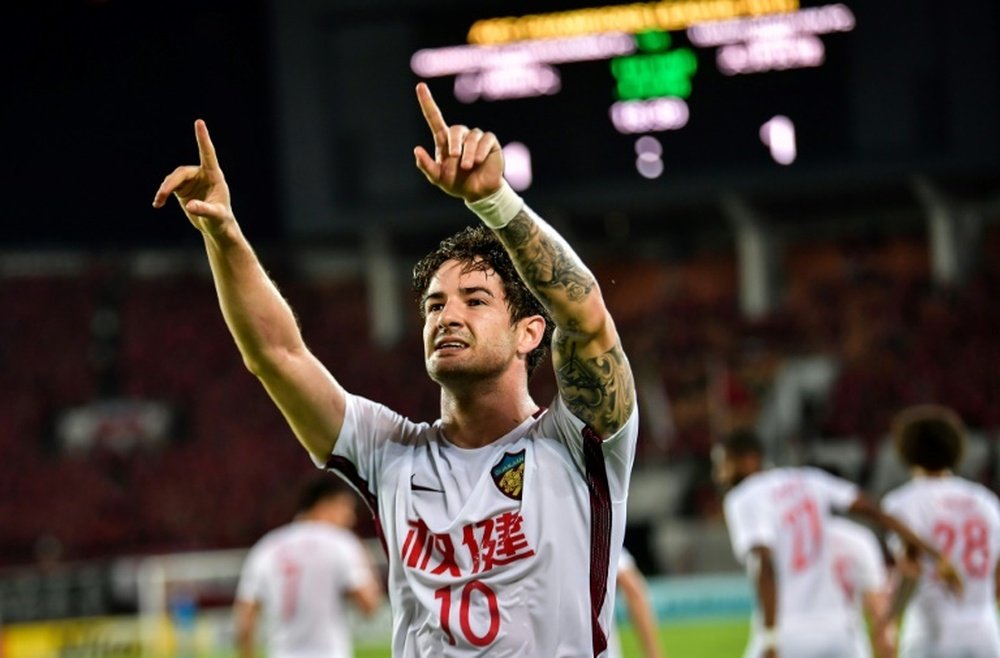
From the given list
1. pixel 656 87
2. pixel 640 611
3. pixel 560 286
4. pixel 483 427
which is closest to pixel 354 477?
pixel 483 427

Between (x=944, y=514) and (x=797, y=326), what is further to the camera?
(x=797, y=326)

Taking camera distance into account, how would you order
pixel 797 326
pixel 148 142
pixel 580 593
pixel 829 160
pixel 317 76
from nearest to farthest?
pixel 580 593, pixel 829 160, pixel 317 76, pixel 148 142, pixel 797 326

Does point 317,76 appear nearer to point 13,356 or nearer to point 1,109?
point 1,109

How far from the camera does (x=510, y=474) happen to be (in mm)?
3631

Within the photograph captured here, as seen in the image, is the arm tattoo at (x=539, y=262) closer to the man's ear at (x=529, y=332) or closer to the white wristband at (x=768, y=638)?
the man's ear at (x=529, y=332)

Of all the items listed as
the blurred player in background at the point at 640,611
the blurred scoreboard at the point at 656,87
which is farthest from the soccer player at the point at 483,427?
the blurred scoreboard at the point at 656,87

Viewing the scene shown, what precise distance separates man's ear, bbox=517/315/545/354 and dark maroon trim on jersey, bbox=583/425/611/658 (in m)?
0.26

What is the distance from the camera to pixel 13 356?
101ft

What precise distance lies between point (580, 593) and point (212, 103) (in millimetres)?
20371

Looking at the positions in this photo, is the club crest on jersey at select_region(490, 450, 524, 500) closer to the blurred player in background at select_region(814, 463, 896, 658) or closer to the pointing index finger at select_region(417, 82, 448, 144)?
the pointing index finger at select_region(417, 82, 448, 144)

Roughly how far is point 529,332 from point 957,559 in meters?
4.52

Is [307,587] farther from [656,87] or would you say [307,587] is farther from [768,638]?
[656,87]

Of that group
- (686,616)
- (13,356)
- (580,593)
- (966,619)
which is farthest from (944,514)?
(13,356)

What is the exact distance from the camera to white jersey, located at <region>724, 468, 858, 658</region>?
8164 millimetres
